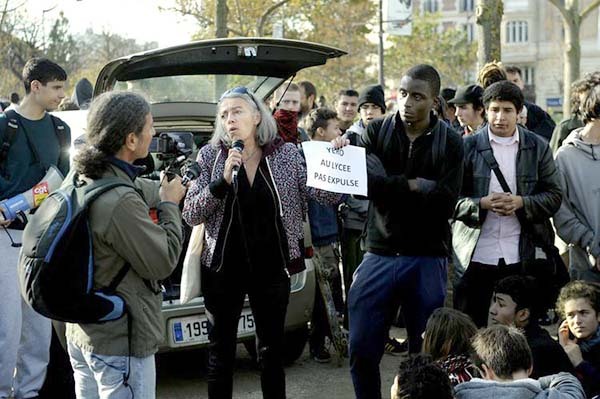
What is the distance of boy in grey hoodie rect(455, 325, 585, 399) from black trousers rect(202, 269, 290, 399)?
49.4 inches

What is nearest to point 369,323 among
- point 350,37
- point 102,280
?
point 102,280

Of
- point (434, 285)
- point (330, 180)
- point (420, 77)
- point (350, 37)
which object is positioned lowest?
point (434, 285)

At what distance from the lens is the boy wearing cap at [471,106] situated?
757cm

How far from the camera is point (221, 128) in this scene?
16.8ft

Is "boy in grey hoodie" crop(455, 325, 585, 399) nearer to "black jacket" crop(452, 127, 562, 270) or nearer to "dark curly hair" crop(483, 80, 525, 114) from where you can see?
"black jacket" crop(452, 127, 562, 270)

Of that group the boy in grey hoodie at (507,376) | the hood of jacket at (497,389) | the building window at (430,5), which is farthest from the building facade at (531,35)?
the hood of jacket at (497,389)

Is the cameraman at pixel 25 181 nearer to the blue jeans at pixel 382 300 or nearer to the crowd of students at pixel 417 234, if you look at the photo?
the crowd of students at pixel 417 234

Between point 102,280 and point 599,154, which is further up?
point 599,154

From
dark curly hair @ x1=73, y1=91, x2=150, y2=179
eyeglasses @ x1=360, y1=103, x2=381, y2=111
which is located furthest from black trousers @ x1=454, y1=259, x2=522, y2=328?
eyeglasses @ x1=360, y1=103, x2=381, y2=111

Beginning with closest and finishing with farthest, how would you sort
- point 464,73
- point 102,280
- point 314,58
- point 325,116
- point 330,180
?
point 102,280
point 330,180
point 314,58
point 325,116
point 464,73

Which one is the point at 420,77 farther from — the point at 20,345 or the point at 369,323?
the point at 20,345

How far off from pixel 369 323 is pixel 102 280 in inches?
71.5

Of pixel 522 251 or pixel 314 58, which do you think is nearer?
pixel 522 251

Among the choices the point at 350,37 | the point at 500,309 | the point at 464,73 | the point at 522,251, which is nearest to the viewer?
the point at 500,309
